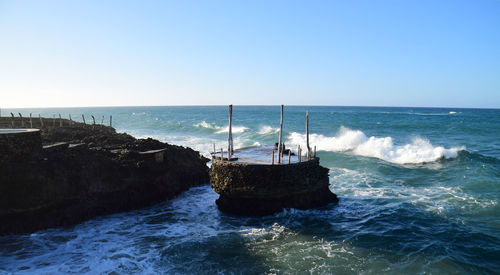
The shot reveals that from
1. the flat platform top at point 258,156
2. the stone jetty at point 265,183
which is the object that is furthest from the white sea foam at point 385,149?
the stone jetty at point 265,183

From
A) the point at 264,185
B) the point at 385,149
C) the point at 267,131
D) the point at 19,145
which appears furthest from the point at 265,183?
the point at 267,131

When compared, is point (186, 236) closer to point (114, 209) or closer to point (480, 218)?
point (114, 209)

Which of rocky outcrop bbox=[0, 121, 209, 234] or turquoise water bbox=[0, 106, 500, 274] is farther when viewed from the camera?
rocky outcrop bbox=[0, 121, 209, 234]

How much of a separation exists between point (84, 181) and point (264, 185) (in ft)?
24.8

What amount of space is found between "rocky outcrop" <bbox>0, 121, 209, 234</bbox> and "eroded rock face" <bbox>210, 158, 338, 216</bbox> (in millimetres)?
3688

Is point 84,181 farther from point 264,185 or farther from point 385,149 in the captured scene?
point 385,149

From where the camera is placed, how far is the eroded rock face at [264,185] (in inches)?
522

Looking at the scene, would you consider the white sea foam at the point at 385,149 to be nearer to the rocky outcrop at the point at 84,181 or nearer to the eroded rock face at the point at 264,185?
the eroded rock face at the point at 264,185

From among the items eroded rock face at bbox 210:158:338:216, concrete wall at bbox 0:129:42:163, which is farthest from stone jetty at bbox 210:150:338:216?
concrete wall at bbox 0:129:42:163

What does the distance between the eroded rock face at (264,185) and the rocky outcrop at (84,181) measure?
145 inches

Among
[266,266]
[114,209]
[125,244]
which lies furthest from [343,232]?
[114,209]

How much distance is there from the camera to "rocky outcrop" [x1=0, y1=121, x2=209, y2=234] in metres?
12.2

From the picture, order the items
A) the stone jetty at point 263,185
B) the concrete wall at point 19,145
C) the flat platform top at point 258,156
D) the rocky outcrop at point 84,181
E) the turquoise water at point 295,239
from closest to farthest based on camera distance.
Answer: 1. the turquoise water at point 295,239
2. the rocky outcrop at point 84,181
3. the concrete wall at point 19,145
4. the stone jetty at point 263,185
5. the flat platform top at point 258,156

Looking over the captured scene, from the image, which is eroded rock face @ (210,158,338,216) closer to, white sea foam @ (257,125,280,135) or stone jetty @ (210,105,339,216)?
stone jetty @ (210,105,339,216)
